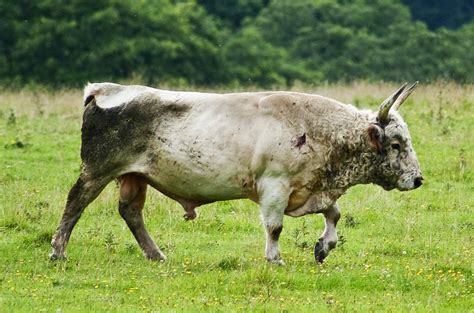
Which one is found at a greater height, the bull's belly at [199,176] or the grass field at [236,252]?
the bull's belly at [199,176]

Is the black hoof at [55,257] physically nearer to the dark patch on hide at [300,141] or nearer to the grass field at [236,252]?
the grass field at [236,252]

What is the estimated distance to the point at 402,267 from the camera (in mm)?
11508

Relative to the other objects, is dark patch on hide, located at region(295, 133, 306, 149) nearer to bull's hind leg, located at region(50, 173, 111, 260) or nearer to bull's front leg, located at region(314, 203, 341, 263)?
bull's front leg, located at region(314, 203, 341, 263)

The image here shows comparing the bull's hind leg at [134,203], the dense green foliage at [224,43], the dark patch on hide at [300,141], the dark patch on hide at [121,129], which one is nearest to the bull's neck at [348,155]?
the dark patch on hide at [300,141]

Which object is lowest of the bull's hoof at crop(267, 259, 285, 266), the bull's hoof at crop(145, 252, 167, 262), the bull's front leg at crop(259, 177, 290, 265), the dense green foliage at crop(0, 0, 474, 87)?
the dense green foliage at crop(0, 0, 474, 87)

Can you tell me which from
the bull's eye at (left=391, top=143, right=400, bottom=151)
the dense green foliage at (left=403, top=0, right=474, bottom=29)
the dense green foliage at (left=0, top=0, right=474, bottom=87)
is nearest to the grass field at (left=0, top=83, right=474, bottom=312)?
the bull's eye at (left=391, top=143, right=400, bottom=151)

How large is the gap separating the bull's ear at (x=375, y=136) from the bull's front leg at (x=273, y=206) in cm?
97

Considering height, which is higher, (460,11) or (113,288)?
(113,288)

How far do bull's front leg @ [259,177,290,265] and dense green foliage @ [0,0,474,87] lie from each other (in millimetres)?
27117

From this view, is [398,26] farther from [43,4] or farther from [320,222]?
[320,222]

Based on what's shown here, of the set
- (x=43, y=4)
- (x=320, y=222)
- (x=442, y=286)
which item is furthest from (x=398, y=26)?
(x=442, y=286)

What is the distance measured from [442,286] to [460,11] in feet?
168

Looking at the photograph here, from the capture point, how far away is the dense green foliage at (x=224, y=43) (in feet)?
149

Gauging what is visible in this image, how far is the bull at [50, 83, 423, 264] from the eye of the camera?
11617 mm
